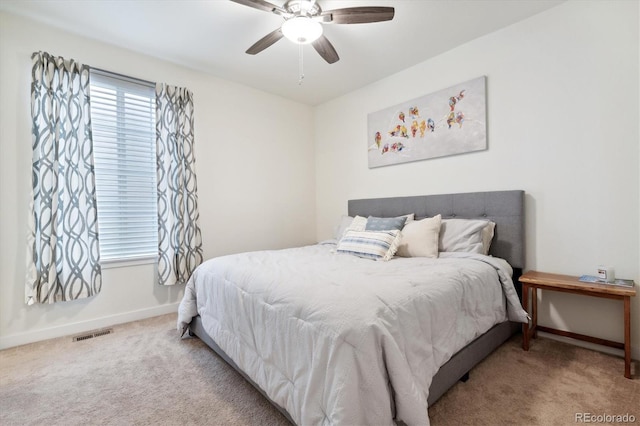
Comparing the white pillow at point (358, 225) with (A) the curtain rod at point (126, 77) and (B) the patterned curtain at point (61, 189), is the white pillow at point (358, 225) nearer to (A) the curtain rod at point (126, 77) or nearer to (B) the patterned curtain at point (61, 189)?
(B) the patterned curtain at point (61, 189)

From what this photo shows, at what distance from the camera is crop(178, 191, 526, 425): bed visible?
3.55 ft

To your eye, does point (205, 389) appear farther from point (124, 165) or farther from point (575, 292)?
point (575, 292)

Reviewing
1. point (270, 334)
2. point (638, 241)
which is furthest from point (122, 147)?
point (638, 241)

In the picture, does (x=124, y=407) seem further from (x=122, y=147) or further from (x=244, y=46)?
(x=244, y=46)

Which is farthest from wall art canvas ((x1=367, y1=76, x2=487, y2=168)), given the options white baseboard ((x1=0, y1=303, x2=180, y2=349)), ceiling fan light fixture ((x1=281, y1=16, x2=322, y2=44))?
white baseboard ((x1=0, y1=303, x2=180, y2=349))

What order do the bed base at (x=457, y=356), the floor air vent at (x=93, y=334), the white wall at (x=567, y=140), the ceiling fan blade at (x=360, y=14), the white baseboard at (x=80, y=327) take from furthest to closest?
the floor air vent at (x=93, y=334) → the white baseboard at (x=80, y=327) → the white wall at (x=567, y=140) → the ceiling fan blade at (x=360, y=14) → the bed base at (x=457, y=356)

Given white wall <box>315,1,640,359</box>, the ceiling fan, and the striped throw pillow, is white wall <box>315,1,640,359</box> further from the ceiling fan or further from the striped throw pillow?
the ceiling fan

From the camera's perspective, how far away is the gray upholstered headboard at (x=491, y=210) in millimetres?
2369

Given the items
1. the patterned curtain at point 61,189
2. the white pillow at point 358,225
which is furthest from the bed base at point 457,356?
the white pillow at point 358,225

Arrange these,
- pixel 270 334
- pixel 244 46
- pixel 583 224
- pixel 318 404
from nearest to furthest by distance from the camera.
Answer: pixel 318 404
pixel 270 334
pixel 583 224
pixel 244 46

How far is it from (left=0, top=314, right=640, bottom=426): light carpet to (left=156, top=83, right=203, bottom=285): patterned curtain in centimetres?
90

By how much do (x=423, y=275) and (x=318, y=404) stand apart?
91 centimetres

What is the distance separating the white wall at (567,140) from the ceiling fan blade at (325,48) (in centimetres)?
123

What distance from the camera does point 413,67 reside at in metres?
3.15
